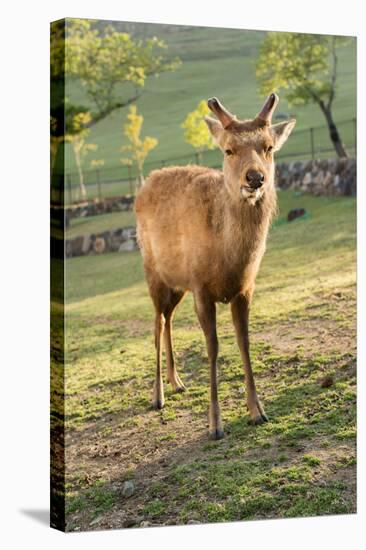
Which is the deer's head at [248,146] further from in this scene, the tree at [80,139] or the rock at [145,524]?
the rock at [145,524]

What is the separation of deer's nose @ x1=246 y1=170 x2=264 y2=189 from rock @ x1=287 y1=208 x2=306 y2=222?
200cm

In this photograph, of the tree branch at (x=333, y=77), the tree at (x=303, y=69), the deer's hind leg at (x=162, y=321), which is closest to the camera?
the deer's hind leg at (x=162, y=321)

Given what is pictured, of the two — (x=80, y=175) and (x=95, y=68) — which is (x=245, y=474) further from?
(x=95, y=68)

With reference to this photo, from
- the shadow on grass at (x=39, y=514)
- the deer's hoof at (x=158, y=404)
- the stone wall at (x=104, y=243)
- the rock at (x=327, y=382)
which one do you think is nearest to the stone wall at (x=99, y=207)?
the stone wall at (x=104, y=243)

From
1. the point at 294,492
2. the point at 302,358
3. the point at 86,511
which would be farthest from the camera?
the point at 302,358

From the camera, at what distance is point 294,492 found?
9.77 metres

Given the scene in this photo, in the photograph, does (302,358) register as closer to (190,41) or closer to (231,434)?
(231,434)

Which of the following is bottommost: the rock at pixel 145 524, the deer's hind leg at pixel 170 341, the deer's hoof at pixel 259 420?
the rock at pixel 145 524

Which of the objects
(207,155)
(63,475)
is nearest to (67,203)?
(207,155)

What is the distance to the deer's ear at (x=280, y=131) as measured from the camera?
966cm

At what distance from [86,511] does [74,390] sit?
3.51ft

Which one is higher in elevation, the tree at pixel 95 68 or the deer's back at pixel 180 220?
the tree at pixel 95 68

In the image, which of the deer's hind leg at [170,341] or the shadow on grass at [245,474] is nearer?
the shadow on grass at [245,474]

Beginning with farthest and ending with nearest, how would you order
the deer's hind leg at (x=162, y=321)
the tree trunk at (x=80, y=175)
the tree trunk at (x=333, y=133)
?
the tree trunk at (x=333, y=133) → the deer's hind leg at (x=162, y=321) → the tree trunk at (x=80, y=175)
